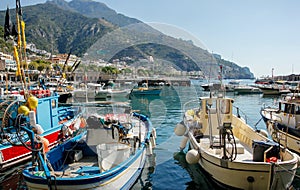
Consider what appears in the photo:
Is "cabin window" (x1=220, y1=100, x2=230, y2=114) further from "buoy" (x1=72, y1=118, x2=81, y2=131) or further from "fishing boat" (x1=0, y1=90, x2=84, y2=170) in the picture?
"buoy" (x1=72, y1=118, x2=81, y2=131)

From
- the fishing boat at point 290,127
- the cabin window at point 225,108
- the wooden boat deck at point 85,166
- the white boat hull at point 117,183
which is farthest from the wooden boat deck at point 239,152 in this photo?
the wooden boat deck at point 85,166

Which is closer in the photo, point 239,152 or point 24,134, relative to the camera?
point 239,152

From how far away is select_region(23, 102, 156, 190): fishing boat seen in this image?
6.11 metres

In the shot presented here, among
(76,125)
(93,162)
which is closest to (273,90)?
(76,125)

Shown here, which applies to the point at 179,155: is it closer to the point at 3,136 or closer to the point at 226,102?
the point at 226,102

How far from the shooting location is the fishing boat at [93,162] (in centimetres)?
611

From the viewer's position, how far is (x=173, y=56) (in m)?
12.3

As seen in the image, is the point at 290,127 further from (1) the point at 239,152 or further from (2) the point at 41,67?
(2) the point at 41,67

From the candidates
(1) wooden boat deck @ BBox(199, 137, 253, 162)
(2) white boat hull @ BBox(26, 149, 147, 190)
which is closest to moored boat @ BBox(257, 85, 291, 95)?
(1) wooden boat deck @ BBox(199, 137, 253, 162)

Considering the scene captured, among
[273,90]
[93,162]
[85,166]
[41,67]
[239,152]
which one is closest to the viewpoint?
[85,166]

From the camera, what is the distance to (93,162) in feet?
28.3

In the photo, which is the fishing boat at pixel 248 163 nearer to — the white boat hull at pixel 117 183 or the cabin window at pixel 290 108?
the white boat hull at pixel 117 183

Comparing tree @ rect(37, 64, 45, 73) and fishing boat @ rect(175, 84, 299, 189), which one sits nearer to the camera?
fishing boat @ rect(175, 84, 299, 189)

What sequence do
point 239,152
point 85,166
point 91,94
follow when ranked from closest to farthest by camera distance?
1. point 85,166
2. point 239,152
3. point 91,94
